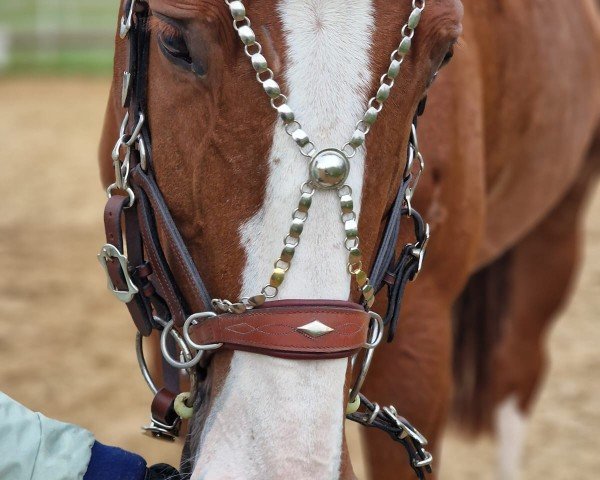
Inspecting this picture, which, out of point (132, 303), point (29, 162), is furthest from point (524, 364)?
point (29, 162)

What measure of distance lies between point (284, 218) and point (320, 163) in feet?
0.33

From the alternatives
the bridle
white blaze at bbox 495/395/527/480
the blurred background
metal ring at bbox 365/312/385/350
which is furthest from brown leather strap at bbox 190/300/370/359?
white blaze at bbox 495/395/527/480

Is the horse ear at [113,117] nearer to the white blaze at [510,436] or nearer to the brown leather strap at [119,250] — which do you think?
the brown leather strap at [119,250]

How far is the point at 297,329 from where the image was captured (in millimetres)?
1410

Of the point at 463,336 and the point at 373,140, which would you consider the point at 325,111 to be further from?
the point at 463,336

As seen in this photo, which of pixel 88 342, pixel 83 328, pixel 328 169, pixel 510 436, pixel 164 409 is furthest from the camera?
pixel 83 328

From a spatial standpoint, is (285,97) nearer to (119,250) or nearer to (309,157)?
(309,157)

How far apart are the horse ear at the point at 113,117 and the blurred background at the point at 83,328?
64.8 inches

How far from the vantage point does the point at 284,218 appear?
142 centimetres

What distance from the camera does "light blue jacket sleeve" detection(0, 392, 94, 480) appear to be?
5.15ft

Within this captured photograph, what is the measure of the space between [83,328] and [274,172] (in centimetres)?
355

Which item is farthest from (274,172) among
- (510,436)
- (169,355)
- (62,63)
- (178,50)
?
(62,63)

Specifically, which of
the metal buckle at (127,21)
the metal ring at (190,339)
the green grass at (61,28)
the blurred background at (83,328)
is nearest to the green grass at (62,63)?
the green grass at (61,28)

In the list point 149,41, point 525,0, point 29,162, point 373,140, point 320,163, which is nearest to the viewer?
point 320,163
